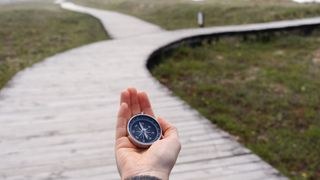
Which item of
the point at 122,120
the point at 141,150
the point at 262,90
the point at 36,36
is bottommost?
the point at 36,36

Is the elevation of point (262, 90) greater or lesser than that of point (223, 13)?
greater

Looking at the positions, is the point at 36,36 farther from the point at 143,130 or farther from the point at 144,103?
the point at 143,130

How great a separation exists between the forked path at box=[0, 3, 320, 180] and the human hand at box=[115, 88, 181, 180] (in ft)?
4.33

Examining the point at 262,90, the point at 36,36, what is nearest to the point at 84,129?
the point at 262,90

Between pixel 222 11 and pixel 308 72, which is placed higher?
pixel 308 72

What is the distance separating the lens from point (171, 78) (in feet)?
35.8

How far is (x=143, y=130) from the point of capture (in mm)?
2949

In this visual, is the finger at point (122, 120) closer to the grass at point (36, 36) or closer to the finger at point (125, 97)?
the finger at point (125, 97)

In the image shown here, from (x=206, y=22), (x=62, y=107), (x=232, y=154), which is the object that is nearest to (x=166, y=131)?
(x=232, y=154)

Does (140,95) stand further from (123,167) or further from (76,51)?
(76,51)

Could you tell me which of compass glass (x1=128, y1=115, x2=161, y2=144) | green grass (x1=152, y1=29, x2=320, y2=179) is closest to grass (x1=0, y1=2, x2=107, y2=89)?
green grass (x1=152, y1=29, x2=320, y2=179)

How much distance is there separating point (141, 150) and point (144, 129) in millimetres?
137

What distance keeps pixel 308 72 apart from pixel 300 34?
6.27m

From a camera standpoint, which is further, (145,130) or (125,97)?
(125,97)
